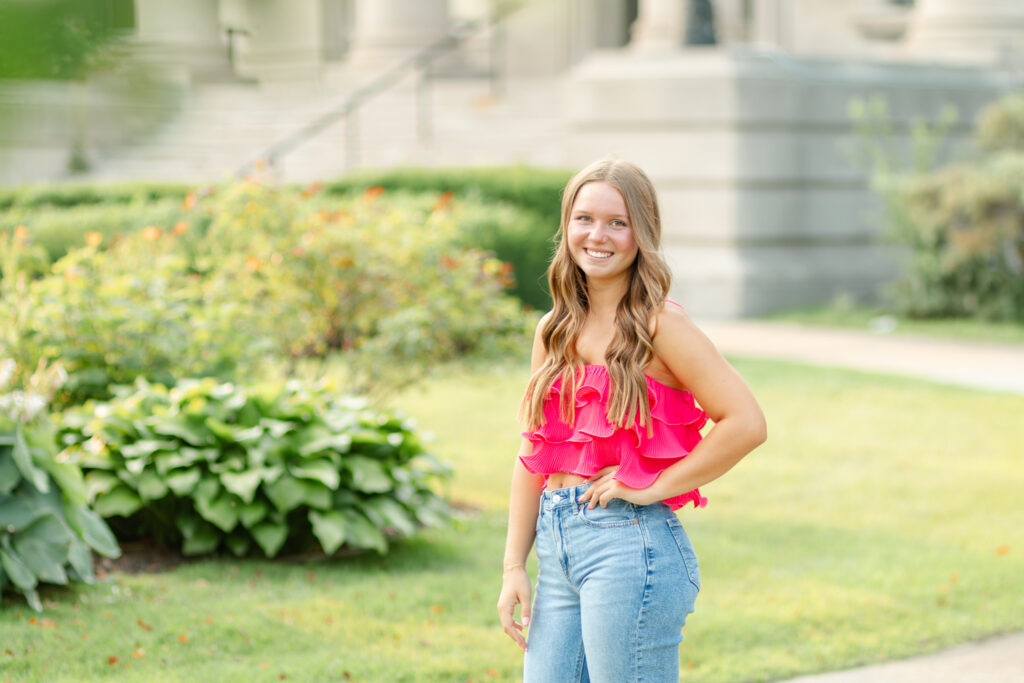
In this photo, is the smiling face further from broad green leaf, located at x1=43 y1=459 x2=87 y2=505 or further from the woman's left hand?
broad green leaf, located at x1=43 y1=459 x2=87 y2=505

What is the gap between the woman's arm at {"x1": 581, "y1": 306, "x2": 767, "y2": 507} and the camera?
2.86m

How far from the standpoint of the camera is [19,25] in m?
0.90

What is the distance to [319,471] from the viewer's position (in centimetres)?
566

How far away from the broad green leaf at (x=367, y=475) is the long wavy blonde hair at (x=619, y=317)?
2859 millimetres

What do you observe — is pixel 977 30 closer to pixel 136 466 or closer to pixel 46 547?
pixel 136 466

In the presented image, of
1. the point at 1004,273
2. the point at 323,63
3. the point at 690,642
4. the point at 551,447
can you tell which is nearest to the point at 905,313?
the point at 1004,273

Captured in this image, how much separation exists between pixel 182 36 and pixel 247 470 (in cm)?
497

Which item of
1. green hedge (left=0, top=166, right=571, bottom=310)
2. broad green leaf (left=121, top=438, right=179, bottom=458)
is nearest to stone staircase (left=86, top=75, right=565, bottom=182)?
green hedge (left=0, top=166, right=571, bottom=310)

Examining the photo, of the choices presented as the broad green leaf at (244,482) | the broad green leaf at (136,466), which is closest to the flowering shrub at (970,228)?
the broad green leaf at (244,482)

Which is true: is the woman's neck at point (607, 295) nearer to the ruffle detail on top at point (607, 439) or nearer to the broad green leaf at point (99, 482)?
the ruffle detail on top at point (607, 439)

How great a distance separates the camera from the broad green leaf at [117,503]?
224 inches

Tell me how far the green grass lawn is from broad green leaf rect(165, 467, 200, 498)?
13.8 inches

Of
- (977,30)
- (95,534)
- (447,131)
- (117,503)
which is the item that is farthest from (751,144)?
(95,534)

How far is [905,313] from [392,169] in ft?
20.3
